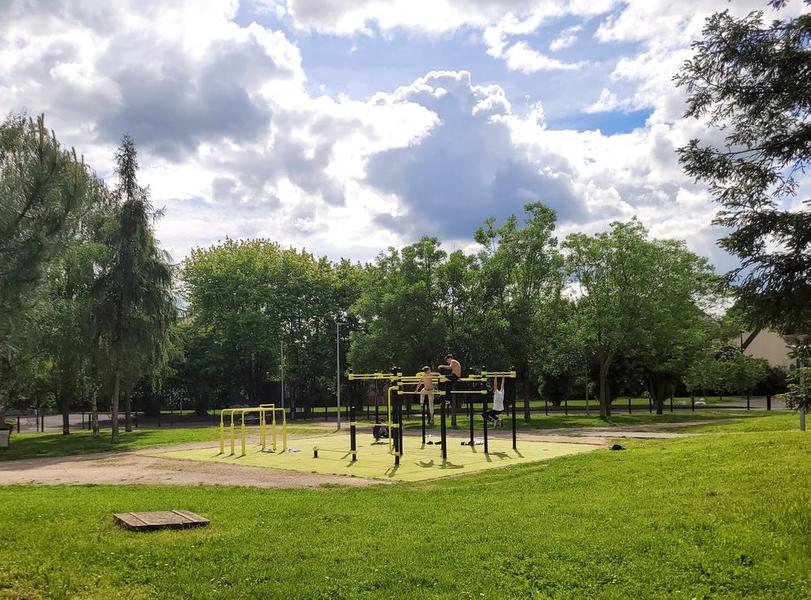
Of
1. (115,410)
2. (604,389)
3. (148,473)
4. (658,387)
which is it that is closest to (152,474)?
(148,473)

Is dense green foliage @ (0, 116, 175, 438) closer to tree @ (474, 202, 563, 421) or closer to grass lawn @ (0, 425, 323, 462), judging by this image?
grass lawn @ (0, 425, 323, 462)

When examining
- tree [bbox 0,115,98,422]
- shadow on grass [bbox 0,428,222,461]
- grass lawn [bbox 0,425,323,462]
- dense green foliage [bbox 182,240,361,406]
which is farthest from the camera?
dense green foliage [bbox 182,240,361,406]

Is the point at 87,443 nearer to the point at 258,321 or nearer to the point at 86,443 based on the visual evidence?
the point at 86,443

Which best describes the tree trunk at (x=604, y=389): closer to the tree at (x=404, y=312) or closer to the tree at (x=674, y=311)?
the tree at (x=674, y=311)

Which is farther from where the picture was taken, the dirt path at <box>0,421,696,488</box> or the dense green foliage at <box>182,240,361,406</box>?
the dense green foliage at <box>182,240,361,406</box>

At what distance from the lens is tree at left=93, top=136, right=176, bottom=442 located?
88.1ft

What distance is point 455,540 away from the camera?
7.35 m

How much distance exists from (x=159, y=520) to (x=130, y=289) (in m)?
20.6

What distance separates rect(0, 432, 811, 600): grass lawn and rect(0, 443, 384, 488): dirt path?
12.1 ft

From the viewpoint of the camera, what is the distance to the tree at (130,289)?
88.1 ft

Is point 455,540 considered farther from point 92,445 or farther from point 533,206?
point 533,206

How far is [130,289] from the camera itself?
2709 centimetres

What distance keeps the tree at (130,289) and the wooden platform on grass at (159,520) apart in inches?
767

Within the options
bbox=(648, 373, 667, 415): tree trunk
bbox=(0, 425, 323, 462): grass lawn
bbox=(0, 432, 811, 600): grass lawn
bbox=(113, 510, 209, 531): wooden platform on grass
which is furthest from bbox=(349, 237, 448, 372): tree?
bbox=(113, 510, 209, 531): wooden platform on grass
